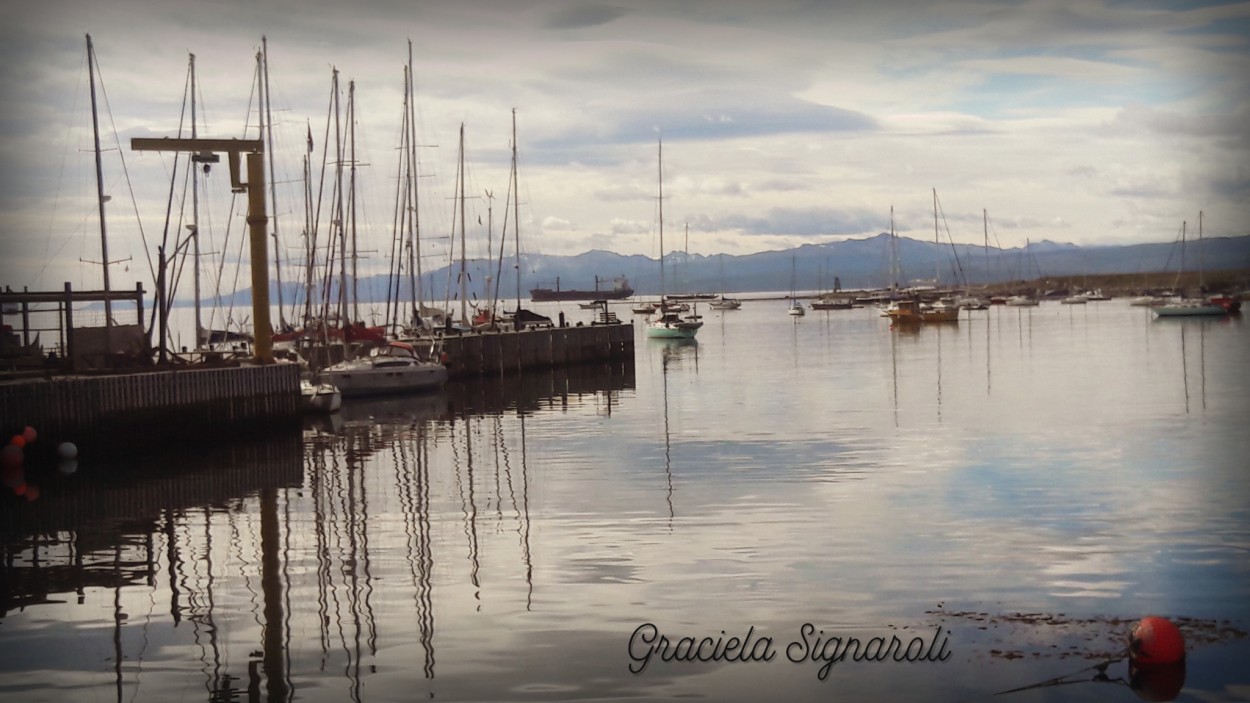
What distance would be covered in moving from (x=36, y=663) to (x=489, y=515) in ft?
34.5

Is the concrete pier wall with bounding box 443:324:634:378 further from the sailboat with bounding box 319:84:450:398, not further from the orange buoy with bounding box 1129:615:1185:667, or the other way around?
the orange buoy with bounding box 1129:615:1185:667

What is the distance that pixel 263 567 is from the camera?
20.8m

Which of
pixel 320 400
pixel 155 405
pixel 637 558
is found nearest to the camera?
pixel 637 558

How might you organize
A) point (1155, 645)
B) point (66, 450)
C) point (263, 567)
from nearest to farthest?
1. point (1155, 645)
2. point (263, 567)
3. point (66, 450)

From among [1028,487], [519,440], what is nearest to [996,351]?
[519,440]

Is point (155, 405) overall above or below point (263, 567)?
above

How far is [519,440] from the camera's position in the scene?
3891 centimetres

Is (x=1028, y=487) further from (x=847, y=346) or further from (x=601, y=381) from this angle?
(x=847, y=346)

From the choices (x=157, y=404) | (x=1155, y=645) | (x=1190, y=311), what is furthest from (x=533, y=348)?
(x=1190, y=311)

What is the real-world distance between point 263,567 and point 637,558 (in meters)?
5.51

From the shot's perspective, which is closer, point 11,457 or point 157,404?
point 11,457
